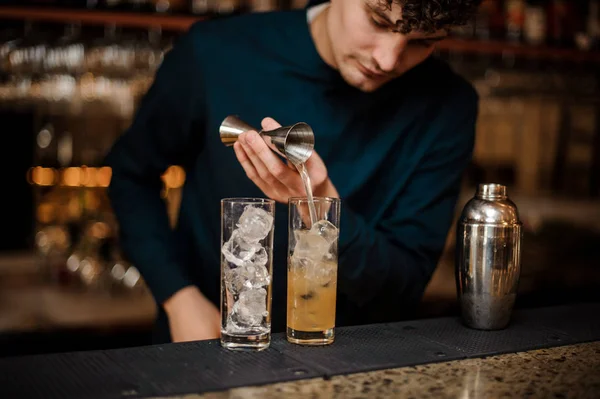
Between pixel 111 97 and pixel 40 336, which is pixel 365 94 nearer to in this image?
pixel 40 336

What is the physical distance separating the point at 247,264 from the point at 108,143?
3.38 meters

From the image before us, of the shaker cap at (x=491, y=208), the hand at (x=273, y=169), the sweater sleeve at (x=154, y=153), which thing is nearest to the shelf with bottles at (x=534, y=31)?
the sweater sleeve at (x=154, y=153)

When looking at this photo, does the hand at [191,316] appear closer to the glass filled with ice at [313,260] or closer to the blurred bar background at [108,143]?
the glass filled with ice at [313,260]

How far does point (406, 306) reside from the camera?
1.86 meters

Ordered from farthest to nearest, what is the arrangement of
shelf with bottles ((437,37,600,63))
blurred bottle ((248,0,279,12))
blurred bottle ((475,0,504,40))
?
blurred bottle ((475,0,504,40)) < shelf with bottles ((437,37,600,63)) < blurred bottle ((248,0,279,12))

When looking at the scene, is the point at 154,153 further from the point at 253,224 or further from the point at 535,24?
the point at 535,24

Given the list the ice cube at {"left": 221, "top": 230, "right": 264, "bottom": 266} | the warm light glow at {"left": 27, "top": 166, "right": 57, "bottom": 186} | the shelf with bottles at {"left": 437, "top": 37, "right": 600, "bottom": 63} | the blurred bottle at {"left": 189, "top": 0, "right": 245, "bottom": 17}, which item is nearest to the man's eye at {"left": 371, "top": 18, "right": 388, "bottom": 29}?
the ice cube at {"left": 221, "top": 230, "right": 264, "bottom": 266}

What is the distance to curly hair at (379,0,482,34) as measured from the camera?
1.41 meters

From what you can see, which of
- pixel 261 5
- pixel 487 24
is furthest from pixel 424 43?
pixel 487 24

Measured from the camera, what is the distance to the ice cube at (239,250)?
1.22 meters

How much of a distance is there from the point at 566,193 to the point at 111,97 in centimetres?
327

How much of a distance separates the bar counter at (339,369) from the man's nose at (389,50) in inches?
21.0

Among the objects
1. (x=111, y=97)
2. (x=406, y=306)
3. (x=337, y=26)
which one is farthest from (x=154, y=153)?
(x=111, y=97)

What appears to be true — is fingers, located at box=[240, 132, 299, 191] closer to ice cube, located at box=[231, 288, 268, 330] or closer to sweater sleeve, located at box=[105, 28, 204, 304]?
ice cube, located at box=[231, 288, 268, 330]
